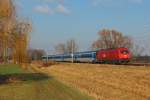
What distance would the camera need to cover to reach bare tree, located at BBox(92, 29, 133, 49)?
134 meters

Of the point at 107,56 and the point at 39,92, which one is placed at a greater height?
the point at 107,56

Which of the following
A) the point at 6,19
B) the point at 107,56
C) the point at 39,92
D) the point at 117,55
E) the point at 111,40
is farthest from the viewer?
the point at 111,40

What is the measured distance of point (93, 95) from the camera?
859 inches

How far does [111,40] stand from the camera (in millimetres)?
137250

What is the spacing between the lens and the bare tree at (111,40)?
441 ft

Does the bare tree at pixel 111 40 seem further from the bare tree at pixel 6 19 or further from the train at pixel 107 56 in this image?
the bare tree at pixel 6 19

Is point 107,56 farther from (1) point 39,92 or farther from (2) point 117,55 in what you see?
(1) point 39,92

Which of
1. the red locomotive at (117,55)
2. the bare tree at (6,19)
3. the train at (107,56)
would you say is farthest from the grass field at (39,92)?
the train at (107,56)

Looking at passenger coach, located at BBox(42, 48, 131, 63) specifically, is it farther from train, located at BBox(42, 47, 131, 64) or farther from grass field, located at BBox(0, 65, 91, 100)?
grass field, located at BBox(0, 65, 91, 100)

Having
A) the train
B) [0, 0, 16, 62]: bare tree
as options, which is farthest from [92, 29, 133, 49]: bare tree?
[0, 0, 16, 62]: bare tree

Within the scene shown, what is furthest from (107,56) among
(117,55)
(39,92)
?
(39,92)

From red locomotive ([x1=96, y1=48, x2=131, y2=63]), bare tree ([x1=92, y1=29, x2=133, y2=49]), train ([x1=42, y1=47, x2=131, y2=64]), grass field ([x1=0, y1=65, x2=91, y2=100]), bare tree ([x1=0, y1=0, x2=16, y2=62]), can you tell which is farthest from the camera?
bare tree ([x1=92, y1=29, x2=133, y2=49])

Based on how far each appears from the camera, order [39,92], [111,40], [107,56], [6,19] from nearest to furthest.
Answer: [39,92]
[6,19]
[107,56]
[111,40]

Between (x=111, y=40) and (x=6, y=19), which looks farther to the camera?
(x=111, y=40)
